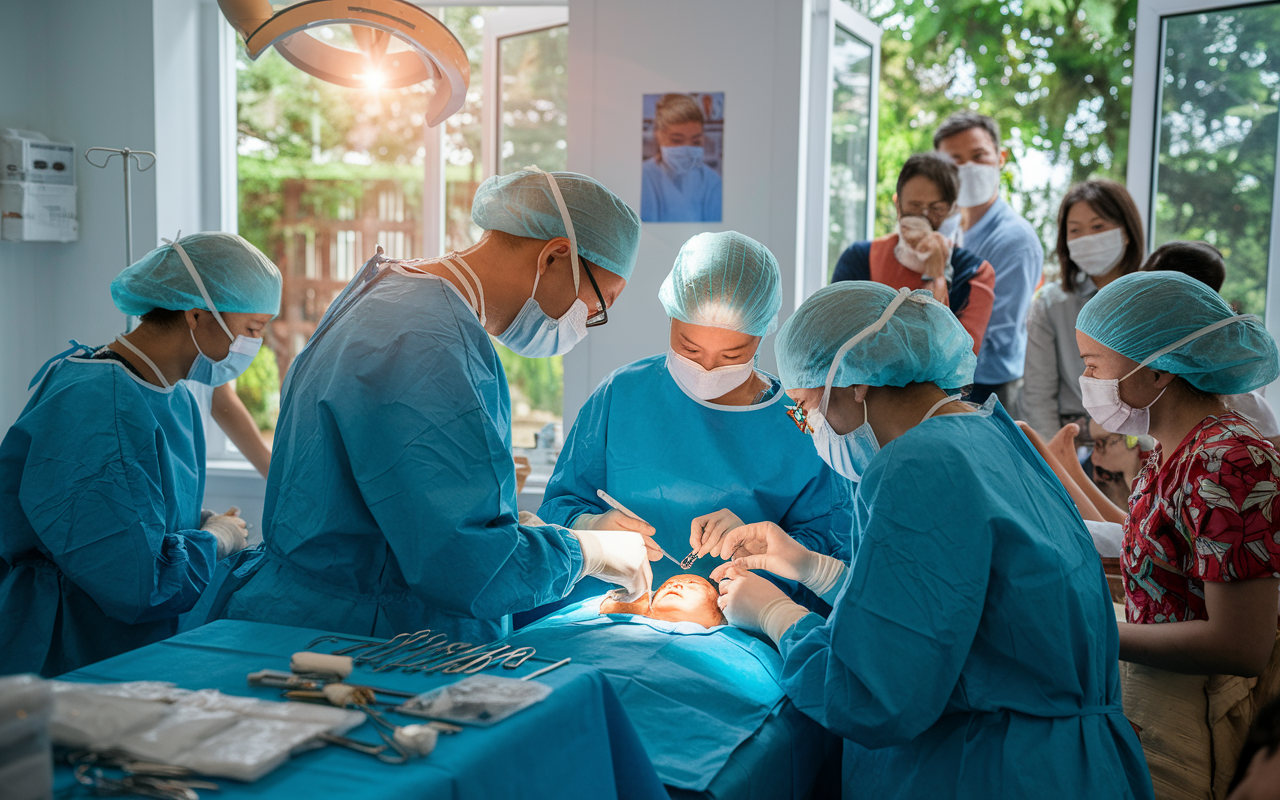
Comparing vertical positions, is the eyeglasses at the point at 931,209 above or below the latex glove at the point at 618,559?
above

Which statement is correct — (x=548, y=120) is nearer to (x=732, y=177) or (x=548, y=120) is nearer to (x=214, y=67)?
(x=732, y=177)

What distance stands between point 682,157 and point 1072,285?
1.71m

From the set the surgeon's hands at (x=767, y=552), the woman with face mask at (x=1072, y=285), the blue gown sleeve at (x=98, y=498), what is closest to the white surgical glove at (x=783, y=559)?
the surgeon's hands at (x=767, y=552)

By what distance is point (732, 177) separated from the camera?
3.91 meters

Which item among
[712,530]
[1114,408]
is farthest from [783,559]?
[1114,408]

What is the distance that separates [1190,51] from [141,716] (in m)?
4.81

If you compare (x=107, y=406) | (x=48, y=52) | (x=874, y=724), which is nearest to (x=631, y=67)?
(x=107, y=406)

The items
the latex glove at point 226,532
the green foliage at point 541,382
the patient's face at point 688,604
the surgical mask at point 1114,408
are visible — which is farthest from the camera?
the green foliage at point 541,382

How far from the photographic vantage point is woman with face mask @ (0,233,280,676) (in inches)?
89.4

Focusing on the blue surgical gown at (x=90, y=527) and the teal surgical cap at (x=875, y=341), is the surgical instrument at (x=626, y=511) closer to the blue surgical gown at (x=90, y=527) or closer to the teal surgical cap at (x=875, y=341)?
the teal surgical cap at (x=875, y=341)

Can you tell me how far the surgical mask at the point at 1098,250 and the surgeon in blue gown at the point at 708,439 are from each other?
172 cm

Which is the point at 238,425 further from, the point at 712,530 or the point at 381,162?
the point at 381,162

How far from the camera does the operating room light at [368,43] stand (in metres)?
2.01

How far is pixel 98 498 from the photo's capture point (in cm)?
226
